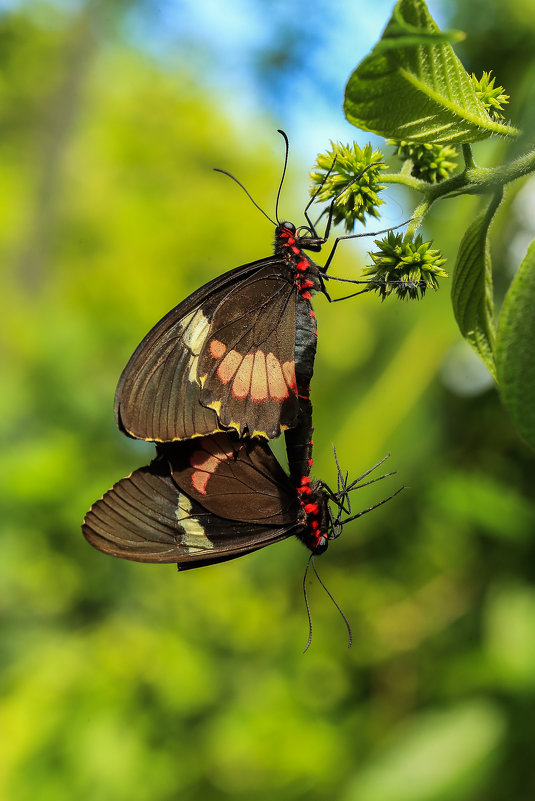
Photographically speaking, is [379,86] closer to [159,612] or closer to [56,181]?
[159,612]

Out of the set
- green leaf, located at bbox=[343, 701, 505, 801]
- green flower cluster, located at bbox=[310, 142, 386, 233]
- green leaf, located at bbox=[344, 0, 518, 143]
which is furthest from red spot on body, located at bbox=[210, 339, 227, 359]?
green leaf, located at bbox=[343, 701, 505, 801]

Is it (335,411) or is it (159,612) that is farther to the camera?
(159,612)

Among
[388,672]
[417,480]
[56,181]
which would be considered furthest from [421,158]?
[56,181]

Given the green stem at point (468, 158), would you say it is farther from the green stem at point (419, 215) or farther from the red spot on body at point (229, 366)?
the red spot on body at point (229, 366)

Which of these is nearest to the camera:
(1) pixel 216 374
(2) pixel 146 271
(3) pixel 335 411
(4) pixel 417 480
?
(1) pixel 216 374

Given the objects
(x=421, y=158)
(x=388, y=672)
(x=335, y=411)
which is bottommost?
(x=388, y=672)
